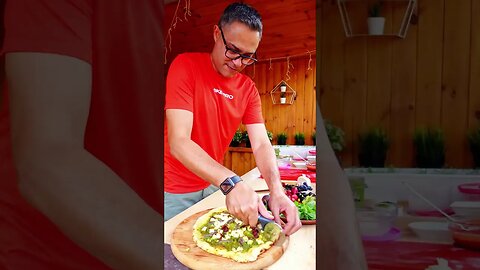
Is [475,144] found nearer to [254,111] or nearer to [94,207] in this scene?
[254,111]

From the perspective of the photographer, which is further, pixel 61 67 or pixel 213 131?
pixel 213 131

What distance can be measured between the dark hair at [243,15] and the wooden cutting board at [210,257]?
57cm

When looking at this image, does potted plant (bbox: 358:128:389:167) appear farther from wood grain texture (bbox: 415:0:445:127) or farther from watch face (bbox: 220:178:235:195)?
watch face (bbox: 220:178:235:195)

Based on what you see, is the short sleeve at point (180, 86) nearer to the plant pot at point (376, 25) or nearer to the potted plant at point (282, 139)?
the potted plant at point (282, 139)

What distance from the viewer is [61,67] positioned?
780 millimetres

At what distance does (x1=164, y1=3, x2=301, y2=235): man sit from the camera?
2.79 ft

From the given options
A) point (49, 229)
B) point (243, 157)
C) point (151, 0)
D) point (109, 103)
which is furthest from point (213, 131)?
point (49, 229)

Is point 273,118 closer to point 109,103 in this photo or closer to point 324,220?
point 324,220

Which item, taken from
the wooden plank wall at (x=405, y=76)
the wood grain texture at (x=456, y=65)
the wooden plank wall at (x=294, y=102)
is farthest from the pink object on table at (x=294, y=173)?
the wood grain texture at (x=456, y=65)

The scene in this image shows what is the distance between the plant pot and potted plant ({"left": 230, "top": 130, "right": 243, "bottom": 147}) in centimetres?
46

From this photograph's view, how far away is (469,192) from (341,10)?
470 mm

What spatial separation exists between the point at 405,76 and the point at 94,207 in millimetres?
822

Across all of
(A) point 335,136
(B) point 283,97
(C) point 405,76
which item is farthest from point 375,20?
(B) point 283,97

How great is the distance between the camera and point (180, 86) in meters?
0.90
